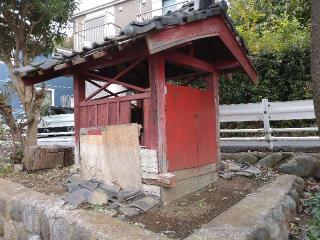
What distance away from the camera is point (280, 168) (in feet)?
21.7

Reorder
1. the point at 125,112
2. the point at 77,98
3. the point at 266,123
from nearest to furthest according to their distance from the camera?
the point at 125,112 → the point at 77,98 → the point at 266,123

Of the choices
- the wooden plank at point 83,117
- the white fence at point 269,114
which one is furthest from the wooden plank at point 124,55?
the white fence at point 269,114

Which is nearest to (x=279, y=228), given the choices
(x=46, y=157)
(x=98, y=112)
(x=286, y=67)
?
(x=98, y=112)

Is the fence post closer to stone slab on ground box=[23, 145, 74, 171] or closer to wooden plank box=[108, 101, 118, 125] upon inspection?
wooden plank box=[108, 101, 118, 125]

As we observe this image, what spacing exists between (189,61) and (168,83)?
1.81ft

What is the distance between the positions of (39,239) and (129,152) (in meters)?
1.67

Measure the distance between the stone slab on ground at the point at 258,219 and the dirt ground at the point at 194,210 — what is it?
39 centimetres

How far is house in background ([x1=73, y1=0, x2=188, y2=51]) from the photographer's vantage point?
1697 centimetres

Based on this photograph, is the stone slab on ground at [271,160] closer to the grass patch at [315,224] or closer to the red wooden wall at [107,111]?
the grass patch at [315,224]

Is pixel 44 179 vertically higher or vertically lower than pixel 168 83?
lower

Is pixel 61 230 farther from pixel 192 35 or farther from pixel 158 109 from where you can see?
pixel 192 35

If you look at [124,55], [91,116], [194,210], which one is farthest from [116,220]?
[91,116]

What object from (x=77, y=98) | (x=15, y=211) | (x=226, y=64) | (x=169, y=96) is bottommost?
(x=15, y=211)

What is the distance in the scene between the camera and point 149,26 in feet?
13.3
